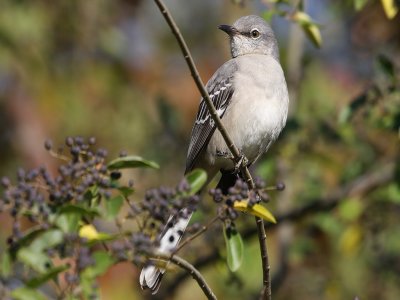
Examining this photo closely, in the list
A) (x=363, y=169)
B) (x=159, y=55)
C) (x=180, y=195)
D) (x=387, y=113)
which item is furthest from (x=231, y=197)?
(x=159, y=55)

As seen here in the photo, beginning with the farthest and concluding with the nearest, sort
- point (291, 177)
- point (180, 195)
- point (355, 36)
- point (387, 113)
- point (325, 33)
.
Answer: point (325, 33) → point (355, 36) → point (291, 177) → point (387, 113) → point (180, 195)

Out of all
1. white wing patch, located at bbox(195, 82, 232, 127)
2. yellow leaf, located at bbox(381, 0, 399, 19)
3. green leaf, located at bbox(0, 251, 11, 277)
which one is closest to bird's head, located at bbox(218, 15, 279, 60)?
white wing patch, located at bbox(195, 82, 232, 127)

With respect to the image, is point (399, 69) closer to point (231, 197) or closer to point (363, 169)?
point (363, 169)

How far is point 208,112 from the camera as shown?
16.7ft

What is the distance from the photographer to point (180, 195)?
2.93m

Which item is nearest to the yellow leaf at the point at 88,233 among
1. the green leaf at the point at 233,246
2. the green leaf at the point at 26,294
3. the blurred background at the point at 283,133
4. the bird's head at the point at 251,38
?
the green leaf at the point at 26,294

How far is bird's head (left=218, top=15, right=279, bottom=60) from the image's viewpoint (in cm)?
573

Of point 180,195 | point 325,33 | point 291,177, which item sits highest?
point 180,195

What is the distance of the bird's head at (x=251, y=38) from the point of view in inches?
226

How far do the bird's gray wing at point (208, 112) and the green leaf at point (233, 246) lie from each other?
5.48ft

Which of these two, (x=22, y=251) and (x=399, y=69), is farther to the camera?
(x=399, y=69)

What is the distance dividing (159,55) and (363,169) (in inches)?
164

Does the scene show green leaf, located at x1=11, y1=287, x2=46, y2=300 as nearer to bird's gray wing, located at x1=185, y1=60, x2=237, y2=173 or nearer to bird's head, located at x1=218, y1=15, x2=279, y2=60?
bird's gray wing, located at x1=185, y1=60, x2=237, y2=173

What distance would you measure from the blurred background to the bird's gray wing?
44 centimetres
